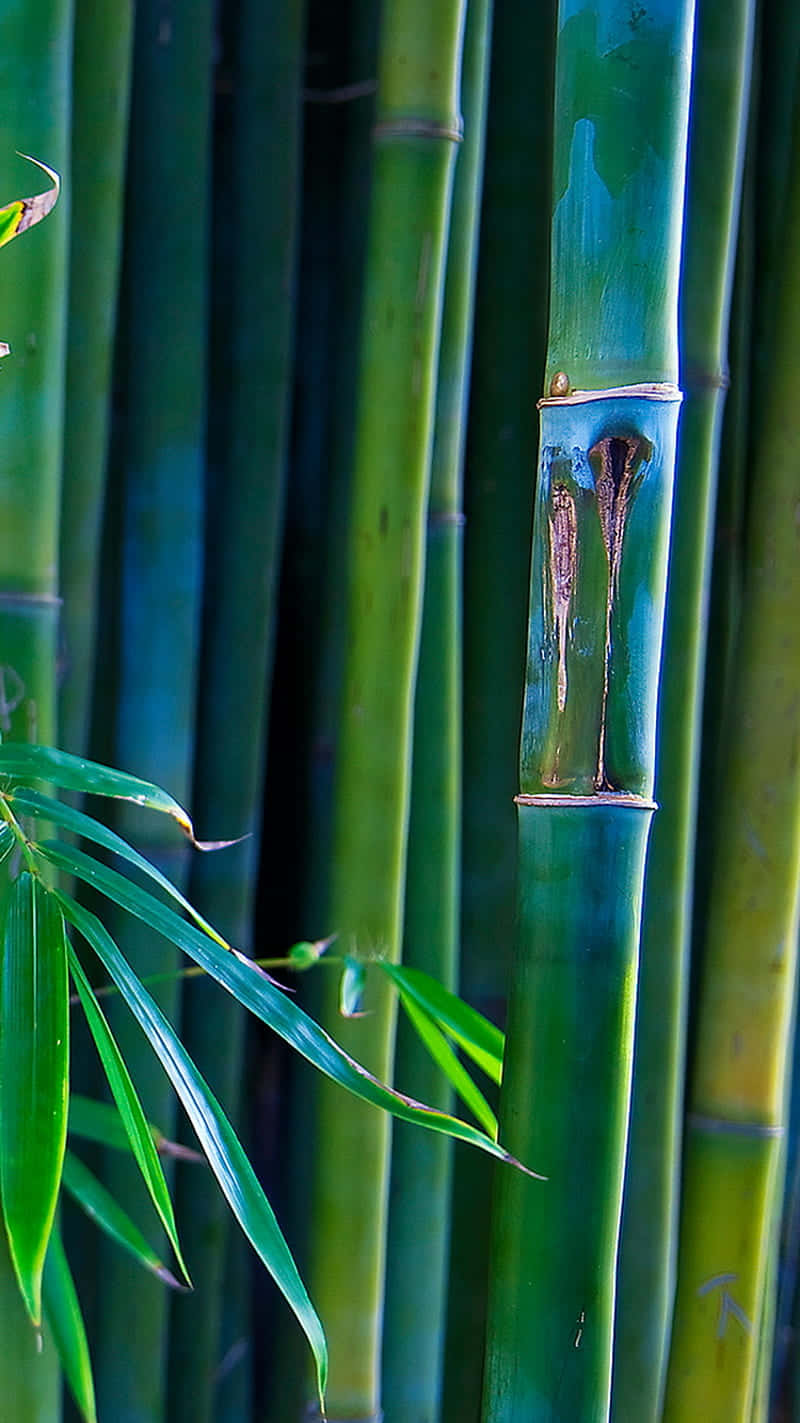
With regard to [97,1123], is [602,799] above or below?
above

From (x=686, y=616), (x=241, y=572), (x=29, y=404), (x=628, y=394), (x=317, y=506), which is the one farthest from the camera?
(x=317, y=506)

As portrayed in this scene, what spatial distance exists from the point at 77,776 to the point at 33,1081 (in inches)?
3.7

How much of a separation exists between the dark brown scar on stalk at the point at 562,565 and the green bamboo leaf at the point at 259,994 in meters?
0.13

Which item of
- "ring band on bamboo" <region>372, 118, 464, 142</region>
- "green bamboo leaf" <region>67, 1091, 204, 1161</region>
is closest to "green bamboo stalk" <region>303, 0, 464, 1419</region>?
"ring band on bamboo" <region>372, 118, 464, 142</region>

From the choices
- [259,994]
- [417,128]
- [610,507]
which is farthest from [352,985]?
[417,128]

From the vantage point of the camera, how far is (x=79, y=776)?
1.30 ft

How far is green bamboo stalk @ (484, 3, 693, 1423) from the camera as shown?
34 centimetres

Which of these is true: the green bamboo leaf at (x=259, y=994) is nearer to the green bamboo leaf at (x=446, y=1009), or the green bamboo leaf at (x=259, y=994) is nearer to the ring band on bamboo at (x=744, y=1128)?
the green bamboo leaf at (x=446, y=1009)

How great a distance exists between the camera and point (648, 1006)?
2.07 ft

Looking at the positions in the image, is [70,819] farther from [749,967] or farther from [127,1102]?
[749,967]

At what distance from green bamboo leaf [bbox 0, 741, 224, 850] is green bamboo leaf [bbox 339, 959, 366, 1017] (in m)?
0.15

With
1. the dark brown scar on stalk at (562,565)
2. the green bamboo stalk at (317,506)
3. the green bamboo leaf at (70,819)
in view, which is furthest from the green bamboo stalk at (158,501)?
the dark brown scar on stalk at (562,565)

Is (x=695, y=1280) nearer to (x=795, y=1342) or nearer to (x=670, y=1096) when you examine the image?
(x=670, y=1096)

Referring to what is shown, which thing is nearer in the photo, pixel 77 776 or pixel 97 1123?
pixel 77 776
